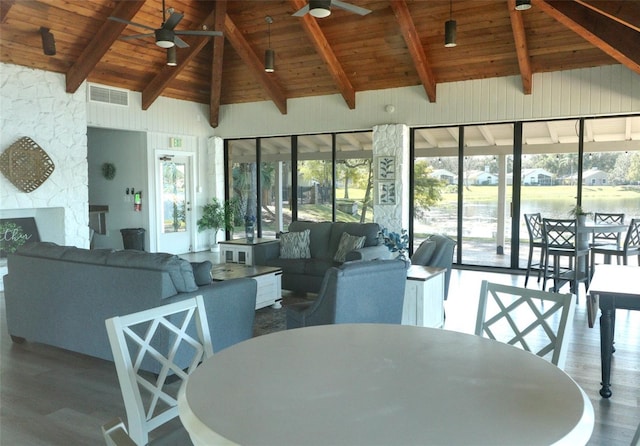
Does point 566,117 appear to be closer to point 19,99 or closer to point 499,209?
point 499,209

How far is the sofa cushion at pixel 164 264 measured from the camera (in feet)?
12.1

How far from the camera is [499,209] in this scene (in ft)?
28.9

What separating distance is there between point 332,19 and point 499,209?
4.26m

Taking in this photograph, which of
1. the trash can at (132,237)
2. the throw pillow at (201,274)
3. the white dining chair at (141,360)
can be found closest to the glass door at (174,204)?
the trash can at (132,237)

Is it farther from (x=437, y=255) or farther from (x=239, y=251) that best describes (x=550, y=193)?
(x=239, y=251)

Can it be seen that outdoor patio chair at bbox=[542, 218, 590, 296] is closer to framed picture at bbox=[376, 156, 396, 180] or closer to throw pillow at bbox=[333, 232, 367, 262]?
throw pillow at bbox=[333, 232, 367, 262]

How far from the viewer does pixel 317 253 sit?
684 centimetres

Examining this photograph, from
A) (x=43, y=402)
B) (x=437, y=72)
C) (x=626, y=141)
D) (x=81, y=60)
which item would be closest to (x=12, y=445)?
(x=43, y=402)

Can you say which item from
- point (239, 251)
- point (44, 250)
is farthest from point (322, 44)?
point (44, 250)

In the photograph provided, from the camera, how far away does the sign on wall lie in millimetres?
7516

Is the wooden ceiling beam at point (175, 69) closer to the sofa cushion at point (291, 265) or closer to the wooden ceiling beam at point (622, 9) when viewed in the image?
the sofa cushion at point (291, 265)

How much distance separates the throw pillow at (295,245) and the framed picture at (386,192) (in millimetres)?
2757

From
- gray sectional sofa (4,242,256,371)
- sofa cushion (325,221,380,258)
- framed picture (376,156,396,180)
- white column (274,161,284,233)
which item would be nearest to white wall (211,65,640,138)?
framed picture (376,156,396,180)

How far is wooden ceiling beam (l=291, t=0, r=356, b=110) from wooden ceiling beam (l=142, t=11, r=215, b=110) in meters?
1.76
